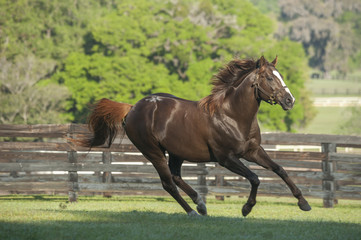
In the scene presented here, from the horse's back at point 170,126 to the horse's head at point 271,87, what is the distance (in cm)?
99

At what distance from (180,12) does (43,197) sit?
41242mm

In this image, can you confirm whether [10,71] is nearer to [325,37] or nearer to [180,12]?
[180,12]

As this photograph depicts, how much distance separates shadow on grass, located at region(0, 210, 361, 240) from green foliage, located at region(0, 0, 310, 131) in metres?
40.2

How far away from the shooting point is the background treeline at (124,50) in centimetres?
5031

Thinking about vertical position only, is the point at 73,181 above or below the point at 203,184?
above

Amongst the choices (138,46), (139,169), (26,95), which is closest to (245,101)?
(139,169)

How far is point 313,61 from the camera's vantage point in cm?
12050

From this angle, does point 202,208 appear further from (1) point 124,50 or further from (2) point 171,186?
(1) point 124,50

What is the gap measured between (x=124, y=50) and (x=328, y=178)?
41133mm

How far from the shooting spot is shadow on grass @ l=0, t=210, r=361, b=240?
26.8 feet

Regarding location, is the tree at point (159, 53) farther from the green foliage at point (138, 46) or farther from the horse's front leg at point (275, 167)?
the horse's front leg at point (275, 167)

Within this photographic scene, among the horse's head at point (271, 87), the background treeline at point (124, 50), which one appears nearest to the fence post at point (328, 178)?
the horse's head at point (271, 87)

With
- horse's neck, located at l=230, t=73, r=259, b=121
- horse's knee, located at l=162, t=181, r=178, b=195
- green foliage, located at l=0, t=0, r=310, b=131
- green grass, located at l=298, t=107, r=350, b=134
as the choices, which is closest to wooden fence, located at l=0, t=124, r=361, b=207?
horse's knee, located at l=162, t=181, r=178, b=195

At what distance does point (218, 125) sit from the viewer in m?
10.1
